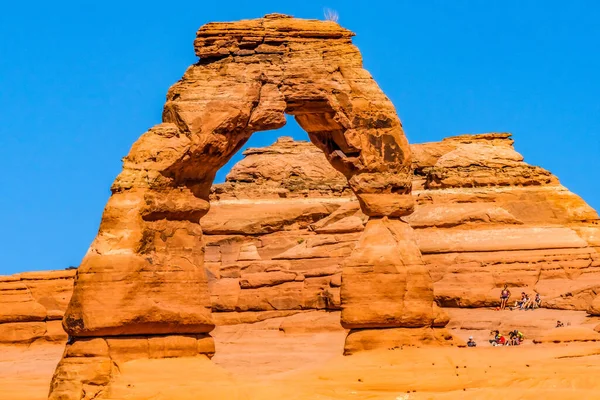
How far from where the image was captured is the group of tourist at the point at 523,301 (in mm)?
41594

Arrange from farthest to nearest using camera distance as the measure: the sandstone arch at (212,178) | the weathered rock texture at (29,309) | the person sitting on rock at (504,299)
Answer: the person sitting on rock at (504,299), the weathered rock texture at (29,309), the sandstone arch at (212,178)

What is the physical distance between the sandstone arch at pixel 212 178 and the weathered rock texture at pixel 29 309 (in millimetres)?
15492

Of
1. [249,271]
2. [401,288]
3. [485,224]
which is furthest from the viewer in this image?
[485,224]

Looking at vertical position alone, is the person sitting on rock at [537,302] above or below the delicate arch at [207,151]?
above

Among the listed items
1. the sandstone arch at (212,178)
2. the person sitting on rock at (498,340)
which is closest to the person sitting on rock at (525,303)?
the person sitting on rock at (498,340)

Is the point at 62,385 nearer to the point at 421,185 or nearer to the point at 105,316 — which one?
the point at 105,316

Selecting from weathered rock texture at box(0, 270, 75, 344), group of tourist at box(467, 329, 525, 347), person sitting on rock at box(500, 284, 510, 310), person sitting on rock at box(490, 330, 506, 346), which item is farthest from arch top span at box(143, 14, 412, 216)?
weathered rock texture at box(0, 270, 75, 344)

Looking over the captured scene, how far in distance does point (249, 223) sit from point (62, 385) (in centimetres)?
2984

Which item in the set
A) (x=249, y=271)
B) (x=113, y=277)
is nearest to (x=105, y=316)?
(x=113, y=277)

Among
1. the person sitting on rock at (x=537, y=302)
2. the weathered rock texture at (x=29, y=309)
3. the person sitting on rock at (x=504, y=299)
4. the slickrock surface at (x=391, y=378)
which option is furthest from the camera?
the person sitting on rock at (x=504, y=299)

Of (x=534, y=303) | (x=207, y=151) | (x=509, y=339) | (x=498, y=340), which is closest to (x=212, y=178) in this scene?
(x=207, y=151)

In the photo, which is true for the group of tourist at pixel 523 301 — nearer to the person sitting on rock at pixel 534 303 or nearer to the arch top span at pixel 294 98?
the person sitting on rock at pixel 534 303

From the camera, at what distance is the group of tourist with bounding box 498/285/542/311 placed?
41594 millimetres

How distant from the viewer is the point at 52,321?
41.6 meters
